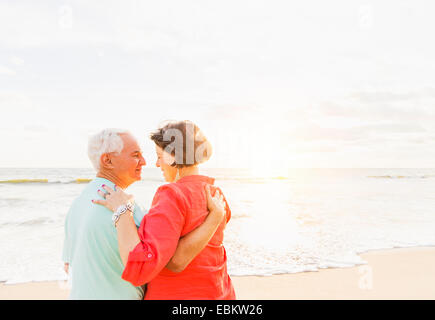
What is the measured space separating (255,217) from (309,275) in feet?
19.2

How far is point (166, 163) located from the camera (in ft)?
6.17

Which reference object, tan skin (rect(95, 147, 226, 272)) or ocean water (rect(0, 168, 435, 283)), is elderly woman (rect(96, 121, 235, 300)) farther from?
ocean water (rect(0, 168, 435, 283))

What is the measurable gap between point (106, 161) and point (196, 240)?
65cm

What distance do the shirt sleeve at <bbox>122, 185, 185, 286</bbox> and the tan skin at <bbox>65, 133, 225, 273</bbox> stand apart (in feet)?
0.16

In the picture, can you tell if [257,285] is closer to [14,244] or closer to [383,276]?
[383,276]

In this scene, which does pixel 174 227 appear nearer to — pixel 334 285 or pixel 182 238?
pixel 182 238

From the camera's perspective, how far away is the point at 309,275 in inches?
250

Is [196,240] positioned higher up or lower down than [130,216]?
lower down

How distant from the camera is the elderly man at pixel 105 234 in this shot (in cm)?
179

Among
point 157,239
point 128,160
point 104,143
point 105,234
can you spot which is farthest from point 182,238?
point 104,143

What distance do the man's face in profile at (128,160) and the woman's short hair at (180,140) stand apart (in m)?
0.20

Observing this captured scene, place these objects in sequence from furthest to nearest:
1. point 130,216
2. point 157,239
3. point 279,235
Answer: point 279,235 → point 130,216 → point 157,239

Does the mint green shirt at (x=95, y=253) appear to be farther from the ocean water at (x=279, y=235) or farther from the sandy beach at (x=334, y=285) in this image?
the ocean water at (x=279, y=235)
